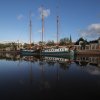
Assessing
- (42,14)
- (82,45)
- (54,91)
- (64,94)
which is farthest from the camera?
(82,45)

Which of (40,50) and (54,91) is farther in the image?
(40,50)

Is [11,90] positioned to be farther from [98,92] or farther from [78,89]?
[98,92]

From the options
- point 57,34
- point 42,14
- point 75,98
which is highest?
point 42,14

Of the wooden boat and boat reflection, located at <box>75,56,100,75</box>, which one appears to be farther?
the wooden boat

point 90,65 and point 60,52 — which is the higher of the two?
point 60,52

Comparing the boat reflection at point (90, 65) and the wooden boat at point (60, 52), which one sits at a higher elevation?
the wooden boat at point (60, 52)

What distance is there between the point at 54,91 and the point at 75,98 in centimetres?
286

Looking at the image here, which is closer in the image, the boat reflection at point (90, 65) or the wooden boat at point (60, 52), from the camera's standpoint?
the boat reflection at point (90, 65)

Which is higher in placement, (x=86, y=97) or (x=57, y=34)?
(x=57, y=34)

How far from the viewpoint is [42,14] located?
97.8 meters

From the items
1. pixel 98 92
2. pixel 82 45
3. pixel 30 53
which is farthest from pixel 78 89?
pixel 82 45

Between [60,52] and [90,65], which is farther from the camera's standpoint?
[60,52]

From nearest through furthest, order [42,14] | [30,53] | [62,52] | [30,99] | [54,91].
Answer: [30,99] < [54,91] < [62,52] < [42,14] < [30,53]

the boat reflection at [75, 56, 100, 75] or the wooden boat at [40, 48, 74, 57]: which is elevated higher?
the wooden boat at [40, 48, 74, 57]
